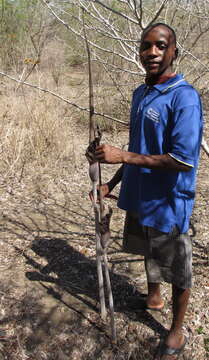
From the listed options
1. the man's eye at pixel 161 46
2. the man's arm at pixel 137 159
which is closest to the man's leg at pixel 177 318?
the man's arm at pixel 137 159

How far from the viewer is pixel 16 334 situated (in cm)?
197

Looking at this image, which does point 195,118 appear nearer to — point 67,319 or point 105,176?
point 67,319

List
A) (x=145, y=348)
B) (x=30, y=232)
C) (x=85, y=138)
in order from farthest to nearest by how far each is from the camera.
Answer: (x=85, y=138) < (x=30, y=232) < (x=145, y=348)

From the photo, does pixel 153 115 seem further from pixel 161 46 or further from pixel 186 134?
pixel 161 46

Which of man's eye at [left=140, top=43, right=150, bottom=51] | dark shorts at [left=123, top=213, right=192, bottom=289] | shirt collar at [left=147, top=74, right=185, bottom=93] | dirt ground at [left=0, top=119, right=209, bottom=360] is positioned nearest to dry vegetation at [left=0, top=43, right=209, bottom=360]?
dirt ground at [left=0, top=119, right=209, bottom=360]

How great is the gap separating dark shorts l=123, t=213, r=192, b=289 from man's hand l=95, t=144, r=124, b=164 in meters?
0.44

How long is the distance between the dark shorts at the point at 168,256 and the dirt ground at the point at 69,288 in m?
0.47

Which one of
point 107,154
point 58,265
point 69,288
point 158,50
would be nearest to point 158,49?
point 158,50

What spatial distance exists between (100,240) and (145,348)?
71 cm

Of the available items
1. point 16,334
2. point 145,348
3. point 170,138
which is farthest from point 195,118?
point 16,334

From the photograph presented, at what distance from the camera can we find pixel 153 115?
4.80 feet

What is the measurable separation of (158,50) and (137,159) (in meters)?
0.45

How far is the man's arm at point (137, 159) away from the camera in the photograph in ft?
4.51

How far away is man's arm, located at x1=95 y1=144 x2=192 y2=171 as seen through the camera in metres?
1.37
